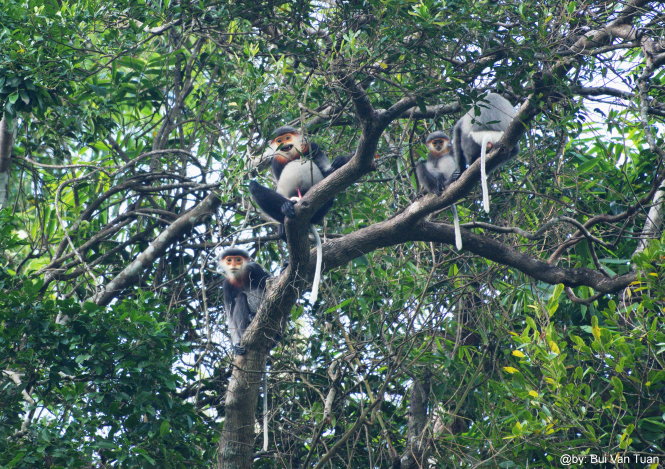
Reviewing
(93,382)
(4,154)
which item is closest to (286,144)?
(4,154)

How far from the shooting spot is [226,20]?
4469mm

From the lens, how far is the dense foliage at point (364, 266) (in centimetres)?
372

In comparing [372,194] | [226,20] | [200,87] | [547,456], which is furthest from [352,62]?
[200,87]

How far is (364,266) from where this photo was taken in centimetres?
477

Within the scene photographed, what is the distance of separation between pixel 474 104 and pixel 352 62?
0.66 meters

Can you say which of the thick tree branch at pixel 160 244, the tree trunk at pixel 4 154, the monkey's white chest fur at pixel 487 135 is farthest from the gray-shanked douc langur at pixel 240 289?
the monkey's white chest fur at pixel 487 135

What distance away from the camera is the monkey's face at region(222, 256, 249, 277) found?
5.52 metres

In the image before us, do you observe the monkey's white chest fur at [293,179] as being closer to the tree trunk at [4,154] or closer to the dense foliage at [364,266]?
the dense foliage at [364,266]

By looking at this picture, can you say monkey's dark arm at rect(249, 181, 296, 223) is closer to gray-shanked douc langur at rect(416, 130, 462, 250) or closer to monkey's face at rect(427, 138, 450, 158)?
gray-shanked douc langur at rect(416, 130, 462, 250)

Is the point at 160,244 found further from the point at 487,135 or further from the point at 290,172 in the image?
the point at 487,135

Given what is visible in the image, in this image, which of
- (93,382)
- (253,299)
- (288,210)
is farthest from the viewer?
(253,299)

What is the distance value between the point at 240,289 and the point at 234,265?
245 millimetres

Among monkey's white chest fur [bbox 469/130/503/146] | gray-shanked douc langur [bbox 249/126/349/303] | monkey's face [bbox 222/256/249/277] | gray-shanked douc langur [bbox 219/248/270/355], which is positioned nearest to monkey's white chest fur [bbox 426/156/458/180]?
monkey's white chest fur [bbox 469/130/503/146]

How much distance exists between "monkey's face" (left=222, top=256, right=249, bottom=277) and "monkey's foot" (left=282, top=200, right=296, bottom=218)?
4.36ft
